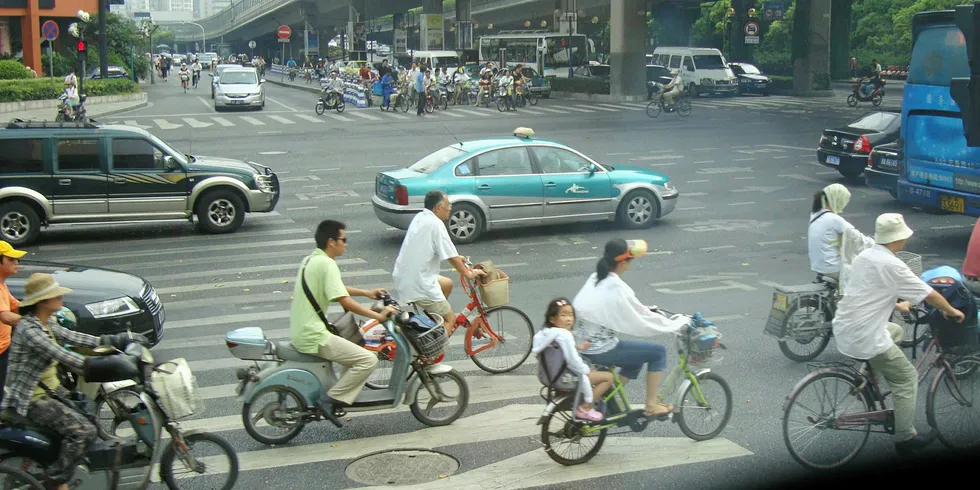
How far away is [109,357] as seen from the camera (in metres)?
5.87

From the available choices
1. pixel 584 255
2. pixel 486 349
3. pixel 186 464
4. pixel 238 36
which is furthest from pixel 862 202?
pixel 238 36

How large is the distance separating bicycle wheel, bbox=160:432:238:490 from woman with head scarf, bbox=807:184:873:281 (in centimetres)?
557

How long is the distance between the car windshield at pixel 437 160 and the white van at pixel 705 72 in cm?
3523

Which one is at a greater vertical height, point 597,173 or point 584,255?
→ point 597,173

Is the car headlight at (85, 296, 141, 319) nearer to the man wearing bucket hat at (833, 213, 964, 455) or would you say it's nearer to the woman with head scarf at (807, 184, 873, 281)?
the man wearing bucket hat at (833, 213, 964, 455)

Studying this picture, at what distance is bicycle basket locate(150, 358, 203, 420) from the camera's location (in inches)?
233

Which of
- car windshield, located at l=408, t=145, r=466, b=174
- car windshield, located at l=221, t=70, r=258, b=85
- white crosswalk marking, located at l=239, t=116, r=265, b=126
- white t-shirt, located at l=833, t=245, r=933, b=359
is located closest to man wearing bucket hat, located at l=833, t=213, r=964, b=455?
white t-shirt, located at l=833, t=245, r=933, b=359

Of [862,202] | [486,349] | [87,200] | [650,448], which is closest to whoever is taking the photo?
[650,448]

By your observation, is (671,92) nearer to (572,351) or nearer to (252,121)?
(252,121)

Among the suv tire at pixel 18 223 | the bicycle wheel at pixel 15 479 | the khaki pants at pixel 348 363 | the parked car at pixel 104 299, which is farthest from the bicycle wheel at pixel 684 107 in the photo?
the bicycle wheel at pixel 15 479

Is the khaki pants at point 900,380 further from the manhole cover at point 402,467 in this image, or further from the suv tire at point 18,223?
the suv tire at point 18,223

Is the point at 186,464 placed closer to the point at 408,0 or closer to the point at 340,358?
the point at 340,358

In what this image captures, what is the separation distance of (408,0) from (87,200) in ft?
242

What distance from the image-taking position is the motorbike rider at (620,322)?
21.5 feet
